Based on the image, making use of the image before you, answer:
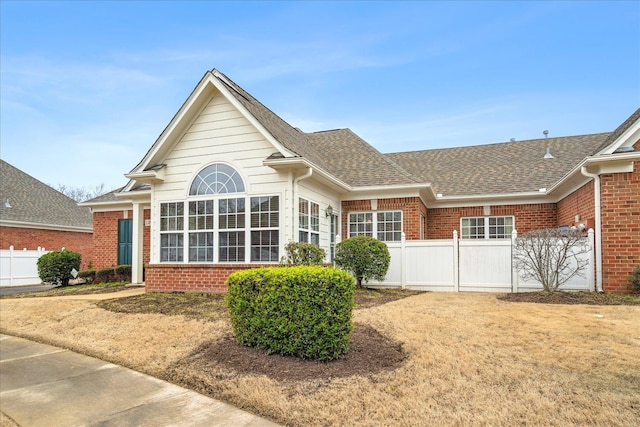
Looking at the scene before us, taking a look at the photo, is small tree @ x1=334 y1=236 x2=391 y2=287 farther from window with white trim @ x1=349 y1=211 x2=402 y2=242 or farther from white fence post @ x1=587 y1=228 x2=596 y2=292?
white fence post @ x1=587 y1=228 x2=596 y2=292

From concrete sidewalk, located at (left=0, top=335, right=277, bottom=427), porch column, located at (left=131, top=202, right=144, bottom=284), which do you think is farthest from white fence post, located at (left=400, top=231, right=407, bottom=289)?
porch column, located at (left=131, top=202, right=144, bottom=284)

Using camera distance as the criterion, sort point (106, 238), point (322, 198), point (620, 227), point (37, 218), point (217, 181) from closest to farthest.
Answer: point (620, 227) < point (217, 181) < point (322, 198) < point (106, 238) < point (37, 218)

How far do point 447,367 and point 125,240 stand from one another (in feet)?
53.3

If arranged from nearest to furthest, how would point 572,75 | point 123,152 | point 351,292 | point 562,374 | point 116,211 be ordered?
point 562,374 < point 351,292 < point 572,75 < point 116,211 < point 123,152

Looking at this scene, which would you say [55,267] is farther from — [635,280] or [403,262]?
[635,280]

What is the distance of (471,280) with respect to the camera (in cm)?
1218

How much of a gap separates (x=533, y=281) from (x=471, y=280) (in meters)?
1.60

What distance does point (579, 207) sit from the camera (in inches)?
486

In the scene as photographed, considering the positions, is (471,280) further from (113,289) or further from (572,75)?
(113,289)

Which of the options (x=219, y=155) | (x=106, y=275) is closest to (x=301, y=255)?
(x=219, y=155)

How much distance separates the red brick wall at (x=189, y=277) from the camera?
11.3 m

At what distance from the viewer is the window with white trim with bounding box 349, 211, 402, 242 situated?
1418cm

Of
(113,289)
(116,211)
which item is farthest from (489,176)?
(116,211)

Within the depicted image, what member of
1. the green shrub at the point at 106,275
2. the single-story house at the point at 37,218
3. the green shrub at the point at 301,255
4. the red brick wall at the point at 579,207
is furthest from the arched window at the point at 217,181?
the single-story house at the point at 37,218
